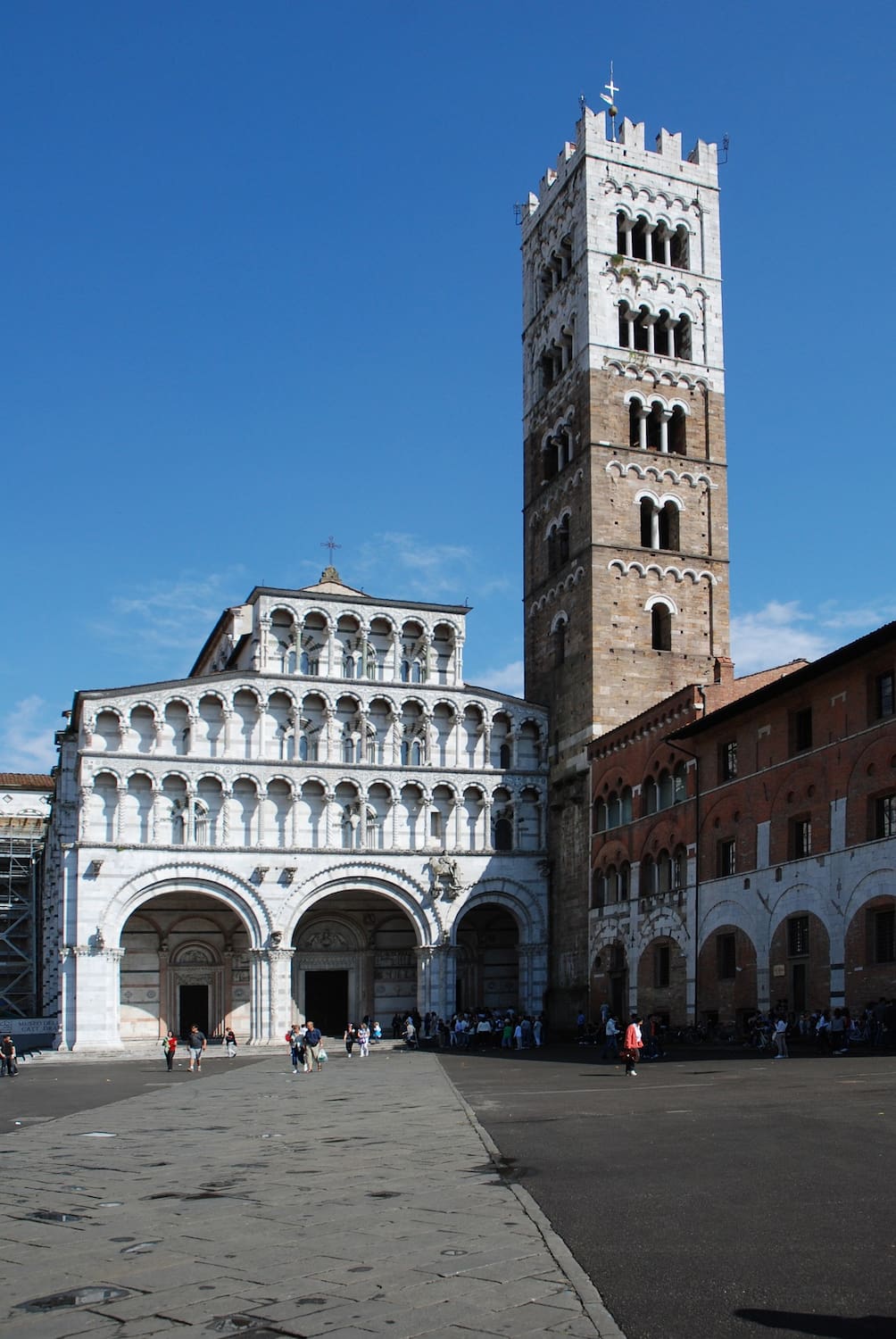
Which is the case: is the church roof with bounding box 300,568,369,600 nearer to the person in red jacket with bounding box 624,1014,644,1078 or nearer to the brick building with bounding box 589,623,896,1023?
the brick building with bounding box 589,623,896,1023

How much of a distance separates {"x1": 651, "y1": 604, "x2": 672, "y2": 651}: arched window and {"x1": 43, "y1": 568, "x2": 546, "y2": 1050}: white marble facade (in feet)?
17.1

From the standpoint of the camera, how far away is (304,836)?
49344mm

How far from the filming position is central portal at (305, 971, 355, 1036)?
2067 inches

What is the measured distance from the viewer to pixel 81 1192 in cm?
1284

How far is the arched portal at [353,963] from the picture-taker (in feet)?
172

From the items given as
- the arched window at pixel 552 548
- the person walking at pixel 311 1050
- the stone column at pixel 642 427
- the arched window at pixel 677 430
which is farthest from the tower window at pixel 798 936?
the arched window at pixel 677 430

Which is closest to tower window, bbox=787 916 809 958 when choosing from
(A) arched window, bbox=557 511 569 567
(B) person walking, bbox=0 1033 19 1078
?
(B) person walking, bbox=0 1033 19 1078

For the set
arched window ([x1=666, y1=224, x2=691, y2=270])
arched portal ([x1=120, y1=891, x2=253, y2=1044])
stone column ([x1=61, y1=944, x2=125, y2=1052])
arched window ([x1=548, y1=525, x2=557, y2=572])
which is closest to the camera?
stone column ([x1=61, y1=944, x2=125, y2=1052])

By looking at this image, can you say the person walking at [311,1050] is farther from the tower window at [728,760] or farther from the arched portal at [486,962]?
the arched portal at [486,962]

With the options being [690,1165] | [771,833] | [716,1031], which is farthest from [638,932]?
[690,1165]

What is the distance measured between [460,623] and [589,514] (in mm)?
6420

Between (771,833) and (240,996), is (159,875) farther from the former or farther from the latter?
(771,833)

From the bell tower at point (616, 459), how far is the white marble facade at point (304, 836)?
9.09 ft

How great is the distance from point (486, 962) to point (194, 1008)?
37.1ft
